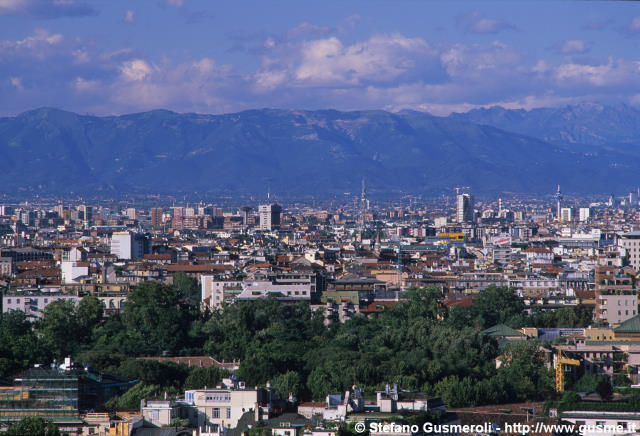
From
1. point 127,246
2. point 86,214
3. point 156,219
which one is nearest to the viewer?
point 127,246

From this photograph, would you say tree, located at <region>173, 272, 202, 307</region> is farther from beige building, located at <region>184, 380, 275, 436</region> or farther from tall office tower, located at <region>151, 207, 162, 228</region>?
tall office tower, located at <region>151, 207, 162, 228</region>

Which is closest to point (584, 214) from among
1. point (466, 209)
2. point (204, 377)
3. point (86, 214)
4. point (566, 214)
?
point (566, 214)

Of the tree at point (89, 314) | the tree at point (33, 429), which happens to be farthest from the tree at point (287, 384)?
the tree at point (89, 314)

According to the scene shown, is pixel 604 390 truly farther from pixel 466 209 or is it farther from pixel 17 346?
pixel 466 209

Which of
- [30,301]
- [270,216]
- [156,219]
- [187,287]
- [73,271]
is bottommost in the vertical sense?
[30,301]

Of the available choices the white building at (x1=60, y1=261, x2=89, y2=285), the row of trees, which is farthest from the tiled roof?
the white building at (x1=60, y1=261, x2=89, y2=285)

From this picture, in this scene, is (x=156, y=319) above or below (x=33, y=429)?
above

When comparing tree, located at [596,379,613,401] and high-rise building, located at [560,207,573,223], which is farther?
high-rise building, located at [560,207,573,223]
